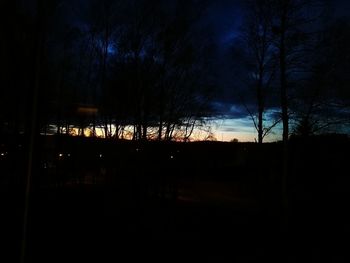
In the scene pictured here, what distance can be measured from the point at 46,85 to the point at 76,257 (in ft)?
38.0

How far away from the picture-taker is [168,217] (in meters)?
9.84

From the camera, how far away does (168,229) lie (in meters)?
Result: 9.09

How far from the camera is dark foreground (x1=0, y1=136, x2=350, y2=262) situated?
7609 mm

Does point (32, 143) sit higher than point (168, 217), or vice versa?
point (32, 143)

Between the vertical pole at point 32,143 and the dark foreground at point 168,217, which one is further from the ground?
the vertical pole at point 32,143

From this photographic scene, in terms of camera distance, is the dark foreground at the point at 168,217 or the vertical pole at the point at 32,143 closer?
the vertical pole at the point at 32,143

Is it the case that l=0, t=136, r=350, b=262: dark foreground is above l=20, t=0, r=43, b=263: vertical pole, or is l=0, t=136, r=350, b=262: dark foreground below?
below

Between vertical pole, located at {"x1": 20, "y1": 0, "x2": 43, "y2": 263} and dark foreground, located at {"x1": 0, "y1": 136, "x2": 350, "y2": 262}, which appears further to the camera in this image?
dark foreground, located at {"x1": 0, "y1": 136, "x2": 350, "y2": 262}

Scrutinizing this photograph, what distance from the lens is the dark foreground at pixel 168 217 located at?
7.61 metres

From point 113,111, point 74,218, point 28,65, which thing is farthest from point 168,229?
point 113,111

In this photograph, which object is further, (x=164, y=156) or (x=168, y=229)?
(x=164, y=156)

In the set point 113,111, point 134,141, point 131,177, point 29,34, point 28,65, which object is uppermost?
point 29,34

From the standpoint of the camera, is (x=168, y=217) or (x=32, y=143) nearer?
(x=32, y=143)

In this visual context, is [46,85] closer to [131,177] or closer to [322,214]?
[131,177]
